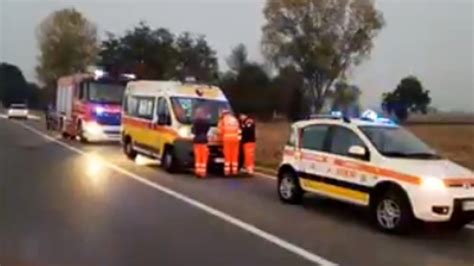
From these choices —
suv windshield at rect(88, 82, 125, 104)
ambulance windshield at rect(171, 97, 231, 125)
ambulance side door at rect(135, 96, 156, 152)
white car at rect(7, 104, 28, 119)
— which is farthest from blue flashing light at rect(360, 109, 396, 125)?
white car at rect(7, 104, 28, 119)

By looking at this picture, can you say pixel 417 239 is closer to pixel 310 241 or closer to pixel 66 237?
pixel 310 241

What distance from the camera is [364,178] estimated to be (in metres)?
10.4

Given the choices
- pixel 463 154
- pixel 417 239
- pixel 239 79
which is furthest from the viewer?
pixel 239 79

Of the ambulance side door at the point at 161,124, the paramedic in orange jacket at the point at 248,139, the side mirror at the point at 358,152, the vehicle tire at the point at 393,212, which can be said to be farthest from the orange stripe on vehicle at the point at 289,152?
the ambulance side door at the point at 161,124

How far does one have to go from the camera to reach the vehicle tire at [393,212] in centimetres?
957

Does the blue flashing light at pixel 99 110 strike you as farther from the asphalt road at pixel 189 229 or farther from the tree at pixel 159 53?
the tree at pixel 159 53

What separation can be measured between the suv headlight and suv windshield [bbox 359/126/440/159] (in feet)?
2.95

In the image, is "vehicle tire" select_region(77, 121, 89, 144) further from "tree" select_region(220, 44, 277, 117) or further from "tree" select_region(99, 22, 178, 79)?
"tree" select_region(99, 22, 178, 79)

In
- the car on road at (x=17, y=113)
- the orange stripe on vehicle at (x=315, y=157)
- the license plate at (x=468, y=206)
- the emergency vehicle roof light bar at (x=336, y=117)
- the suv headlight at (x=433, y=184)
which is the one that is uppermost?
the emergency vehicle roof light bar at (x=336, y=117)

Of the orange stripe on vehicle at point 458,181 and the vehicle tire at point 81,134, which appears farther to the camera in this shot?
the vehicle tire at point 81,134

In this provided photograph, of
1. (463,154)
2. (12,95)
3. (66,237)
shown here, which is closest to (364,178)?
(66,237)

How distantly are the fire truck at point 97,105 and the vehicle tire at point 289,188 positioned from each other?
1685cm

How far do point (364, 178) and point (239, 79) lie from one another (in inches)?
2304

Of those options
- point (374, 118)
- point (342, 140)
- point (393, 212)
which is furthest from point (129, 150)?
point (393, 212)
